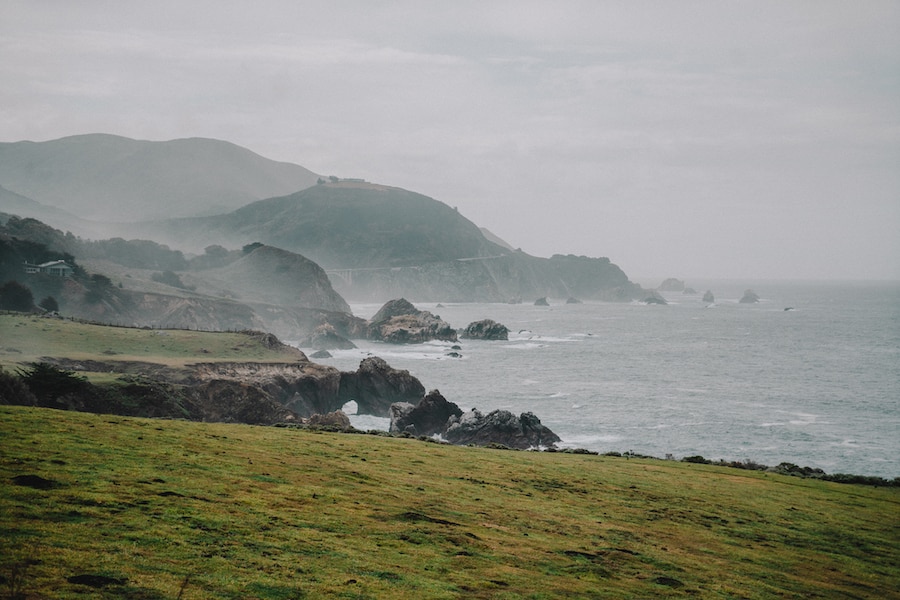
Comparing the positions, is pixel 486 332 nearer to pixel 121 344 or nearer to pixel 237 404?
pixel 121 344

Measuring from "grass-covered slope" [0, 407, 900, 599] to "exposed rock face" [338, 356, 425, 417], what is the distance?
2307 inches

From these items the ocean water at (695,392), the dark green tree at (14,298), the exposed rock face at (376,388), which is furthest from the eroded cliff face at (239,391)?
the dark green tree at (14,298)

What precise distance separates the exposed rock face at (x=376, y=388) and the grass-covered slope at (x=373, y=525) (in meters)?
58.6

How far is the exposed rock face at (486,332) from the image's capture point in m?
191

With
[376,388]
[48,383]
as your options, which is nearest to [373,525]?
[48,383]

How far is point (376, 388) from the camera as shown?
92.2m

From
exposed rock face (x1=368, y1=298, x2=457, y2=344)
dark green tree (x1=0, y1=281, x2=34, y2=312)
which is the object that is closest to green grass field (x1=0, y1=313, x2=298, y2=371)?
dark green tree (x1=0, y1=281, x2=34, y2=312)

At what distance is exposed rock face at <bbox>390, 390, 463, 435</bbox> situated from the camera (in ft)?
246

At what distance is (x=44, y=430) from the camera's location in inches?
917

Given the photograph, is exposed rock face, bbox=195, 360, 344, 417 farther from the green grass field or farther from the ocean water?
the ocean water

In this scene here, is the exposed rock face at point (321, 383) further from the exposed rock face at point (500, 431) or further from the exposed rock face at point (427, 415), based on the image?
the exposed rock face at point (500, 431)

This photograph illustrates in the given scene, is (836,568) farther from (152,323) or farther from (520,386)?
(152,323)

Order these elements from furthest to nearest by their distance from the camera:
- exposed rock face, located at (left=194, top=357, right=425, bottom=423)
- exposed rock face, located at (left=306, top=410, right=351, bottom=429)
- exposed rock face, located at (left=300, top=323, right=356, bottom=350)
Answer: exposed rock face, located at (left=300, top=323, right=356, bottom=350), exposed rock face, located at (left=194, top=357, right=425, bottom=423), exposed rock face, located at (left=306, top=410, right=351, bottom=429)

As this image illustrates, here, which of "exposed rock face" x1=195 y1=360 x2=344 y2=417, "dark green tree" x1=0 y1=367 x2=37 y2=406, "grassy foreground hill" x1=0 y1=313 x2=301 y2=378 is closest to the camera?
"dark green tree" x1=0 y1=367 x2=37 y2=406
